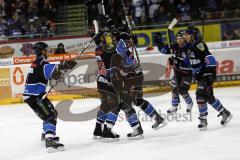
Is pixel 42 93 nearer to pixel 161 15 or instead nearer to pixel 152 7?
pixel 161 15

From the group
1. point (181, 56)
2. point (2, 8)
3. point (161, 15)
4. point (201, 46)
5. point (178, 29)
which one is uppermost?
point (2, 8)

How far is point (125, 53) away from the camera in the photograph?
26.5ft

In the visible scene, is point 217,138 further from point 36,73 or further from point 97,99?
point 97,99

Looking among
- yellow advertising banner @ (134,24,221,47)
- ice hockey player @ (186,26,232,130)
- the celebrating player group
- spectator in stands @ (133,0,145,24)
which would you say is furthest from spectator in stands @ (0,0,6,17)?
ice hockey player @ (186,26,232,130)

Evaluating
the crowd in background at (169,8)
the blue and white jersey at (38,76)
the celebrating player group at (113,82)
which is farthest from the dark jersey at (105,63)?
the crowd in background at (169,8)

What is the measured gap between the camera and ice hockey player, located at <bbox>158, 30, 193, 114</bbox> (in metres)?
9.66

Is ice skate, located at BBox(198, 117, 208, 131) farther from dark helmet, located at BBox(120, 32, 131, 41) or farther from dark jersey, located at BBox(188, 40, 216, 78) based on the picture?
dark helmet, located at BBox(120, 32, 131, 41)

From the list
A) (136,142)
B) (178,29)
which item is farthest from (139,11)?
(136,142)

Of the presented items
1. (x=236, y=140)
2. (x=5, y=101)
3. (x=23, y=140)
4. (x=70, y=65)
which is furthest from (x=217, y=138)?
(x=5, y=101)

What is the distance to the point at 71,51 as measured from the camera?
14562 millimetres

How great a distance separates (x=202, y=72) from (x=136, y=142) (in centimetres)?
159

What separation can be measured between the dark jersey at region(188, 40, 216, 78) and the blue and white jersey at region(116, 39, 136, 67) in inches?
38.2

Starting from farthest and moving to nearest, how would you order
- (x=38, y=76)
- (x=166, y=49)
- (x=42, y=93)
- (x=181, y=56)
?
(x=181, y=56)
(x=166, y=49)
(x=42, y=93)
(x=38, y=76)

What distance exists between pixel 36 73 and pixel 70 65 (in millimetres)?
536
